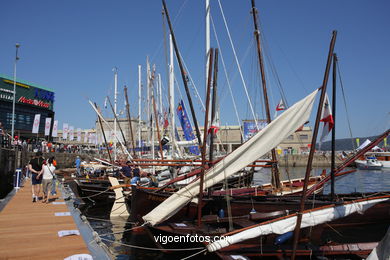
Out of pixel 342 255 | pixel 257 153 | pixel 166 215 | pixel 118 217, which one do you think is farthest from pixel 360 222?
pixel 118 217

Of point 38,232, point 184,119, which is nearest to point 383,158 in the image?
point 184,119

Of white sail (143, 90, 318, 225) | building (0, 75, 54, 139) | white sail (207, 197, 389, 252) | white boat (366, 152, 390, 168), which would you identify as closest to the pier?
white sail (143, 90, 318, 225)

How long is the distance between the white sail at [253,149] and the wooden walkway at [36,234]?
2.91 metres

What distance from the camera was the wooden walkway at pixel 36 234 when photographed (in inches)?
265

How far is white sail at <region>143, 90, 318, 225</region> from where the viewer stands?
8508 millimetres

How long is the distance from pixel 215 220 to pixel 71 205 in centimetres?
625

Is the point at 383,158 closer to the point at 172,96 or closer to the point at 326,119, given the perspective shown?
the point at 172,96

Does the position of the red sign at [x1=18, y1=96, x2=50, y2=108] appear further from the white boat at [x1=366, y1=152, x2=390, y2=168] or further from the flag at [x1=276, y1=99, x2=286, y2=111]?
the white boat at [x1=366, y1=152, x2=390, y2=168]

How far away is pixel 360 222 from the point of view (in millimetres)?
13453

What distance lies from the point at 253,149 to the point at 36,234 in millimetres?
6458

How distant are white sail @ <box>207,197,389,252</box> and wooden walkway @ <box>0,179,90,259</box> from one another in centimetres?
341

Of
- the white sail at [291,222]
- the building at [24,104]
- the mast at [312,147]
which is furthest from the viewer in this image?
the building at [24,104]

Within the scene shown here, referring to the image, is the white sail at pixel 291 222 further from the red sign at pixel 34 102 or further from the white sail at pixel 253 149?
the red sign at pixel 34 102

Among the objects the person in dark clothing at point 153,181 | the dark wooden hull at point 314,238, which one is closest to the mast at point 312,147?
the dark wooden hull at point 314,238
